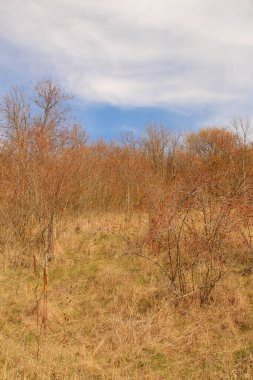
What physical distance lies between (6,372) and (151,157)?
1613 cm

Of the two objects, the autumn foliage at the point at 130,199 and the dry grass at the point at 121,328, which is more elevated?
the autumn foliage at the point at 130,199

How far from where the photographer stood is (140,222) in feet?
38.0

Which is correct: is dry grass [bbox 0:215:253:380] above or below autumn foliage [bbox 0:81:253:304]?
below

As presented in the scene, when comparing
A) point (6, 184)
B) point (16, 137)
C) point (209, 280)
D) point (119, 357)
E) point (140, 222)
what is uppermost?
point (16, 137)

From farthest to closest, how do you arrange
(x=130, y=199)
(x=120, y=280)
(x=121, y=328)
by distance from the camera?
(x=130, y=199)
(x=120, y=280)
(x=121, y=328)

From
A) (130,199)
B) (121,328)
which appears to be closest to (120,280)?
(121,328)

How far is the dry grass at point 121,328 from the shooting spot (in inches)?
166

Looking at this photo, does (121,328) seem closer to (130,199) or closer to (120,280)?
(120,280)

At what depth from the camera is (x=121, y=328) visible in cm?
525

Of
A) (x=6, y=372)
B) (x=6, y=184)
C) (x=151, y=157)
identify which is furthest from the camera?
(x=151, y=157)

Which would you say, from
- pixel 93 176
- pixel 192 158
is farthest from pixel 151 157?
pixel 93 176

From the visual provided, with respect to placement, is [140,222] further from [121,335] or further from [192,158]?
[192,158]

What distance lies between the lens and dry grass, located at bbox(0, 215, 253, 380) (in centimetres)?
423

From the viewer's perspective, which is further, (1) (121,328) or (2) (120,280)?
(2) (120,280)
